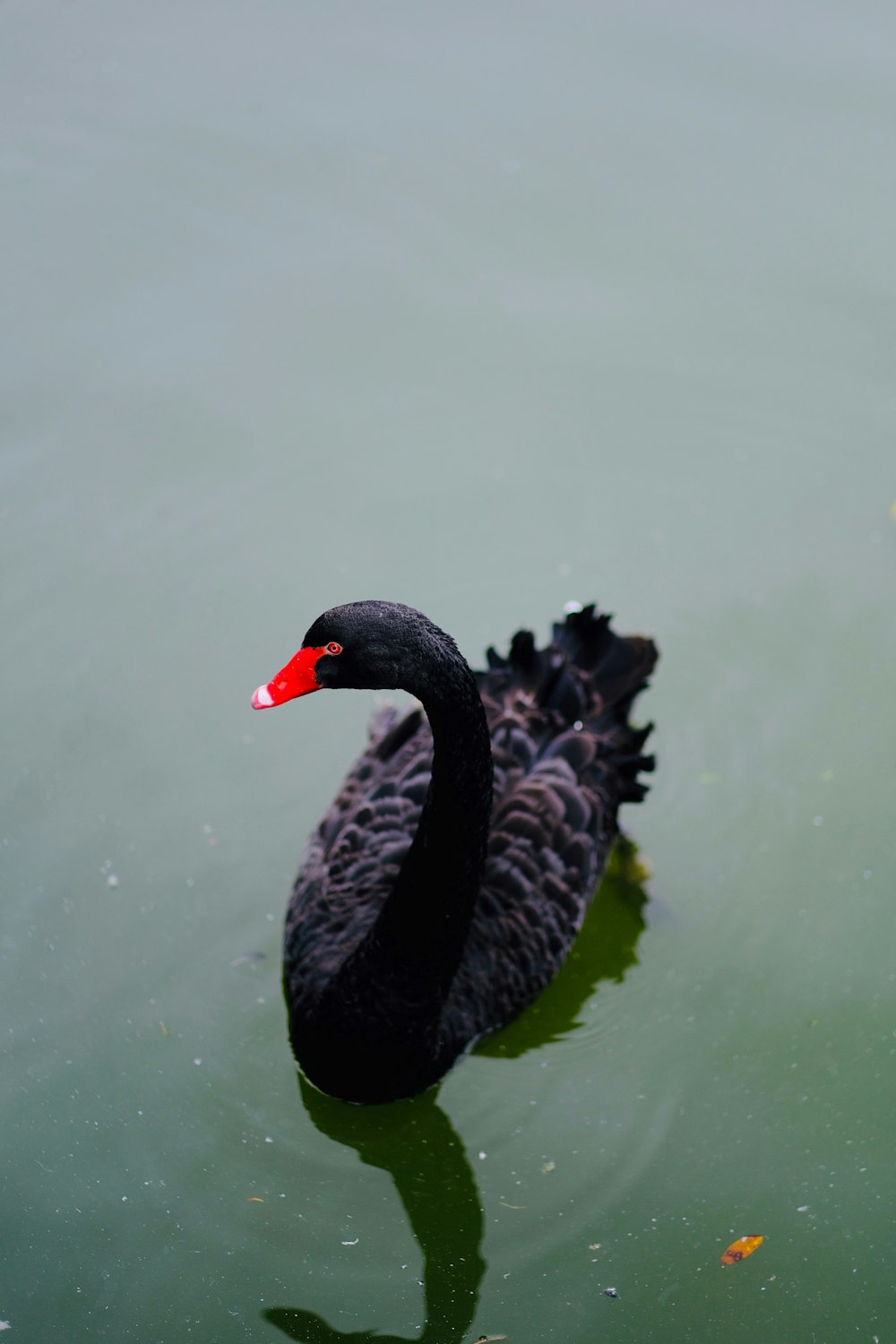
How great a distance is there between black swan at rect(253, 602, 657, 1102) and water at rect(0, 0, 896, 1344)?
0.24 meters

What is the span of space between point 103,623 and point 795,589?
2.55 m

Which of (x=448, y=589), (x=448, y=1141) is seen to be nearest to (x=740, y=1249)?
(x=448, y=1141)

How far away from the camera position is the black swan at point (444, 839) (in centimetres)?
322

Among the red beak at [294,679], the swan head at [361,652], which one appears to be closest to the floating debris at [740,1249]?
the swan head at [361,652]

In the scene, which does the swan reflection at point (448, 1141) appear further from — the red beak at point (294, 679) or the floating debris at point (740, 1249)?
the red beak at point (294, 679)

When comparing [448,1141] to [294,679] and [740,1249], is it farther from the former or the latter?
[294,679]

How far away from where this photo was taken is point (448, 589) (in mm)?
5406

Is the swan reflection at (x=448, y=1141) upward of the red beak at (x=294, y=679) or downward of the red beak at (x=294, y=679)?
downward

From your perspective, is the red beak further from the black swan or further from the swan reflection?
the swan reflection

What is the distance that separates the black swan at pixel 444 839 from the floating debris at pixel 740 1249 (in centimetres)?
85

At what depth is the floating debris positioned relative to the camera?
12.0ft

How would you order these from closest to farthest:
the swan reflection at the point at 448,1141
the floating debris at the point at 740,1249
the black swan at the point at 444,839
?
the black swan at the point at 444,839, the swan reflection at the point at 448,1141, the floating debris at the point at 740,1249

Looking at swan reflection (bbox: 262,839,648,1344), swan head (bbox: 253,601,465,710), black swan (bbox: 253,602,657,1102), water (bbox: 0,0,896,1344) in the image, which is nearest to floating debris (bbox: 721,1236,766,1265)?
water (bbox: 0,0,896,1344)

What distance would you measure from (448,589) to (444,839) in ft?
6.60
